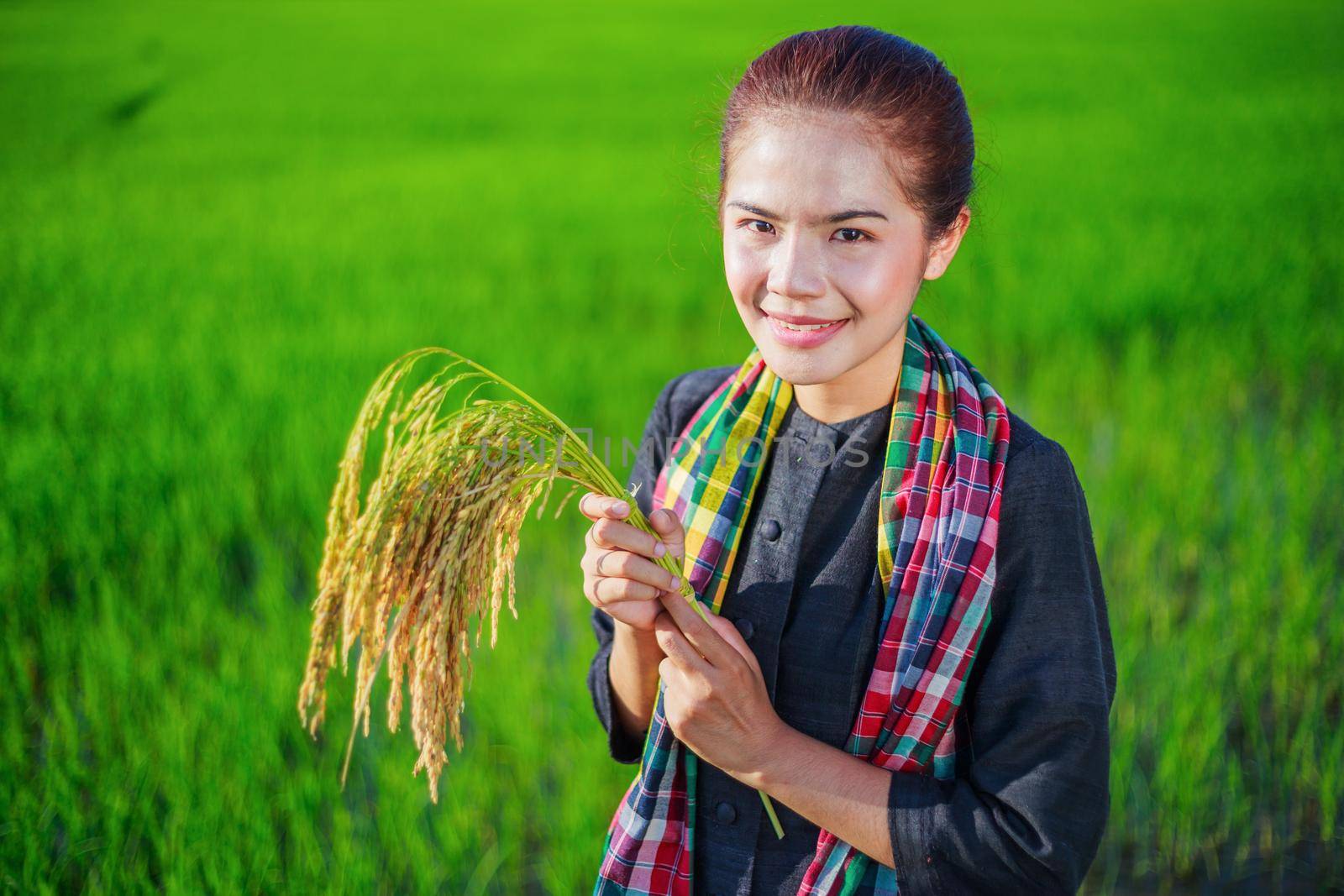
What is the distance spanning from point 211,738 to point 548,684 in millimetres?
818

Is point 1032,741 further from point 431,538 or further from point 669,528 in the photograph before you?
point 431,538

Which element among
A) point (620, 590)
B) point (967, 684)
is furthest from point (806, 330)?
point (967, 684)

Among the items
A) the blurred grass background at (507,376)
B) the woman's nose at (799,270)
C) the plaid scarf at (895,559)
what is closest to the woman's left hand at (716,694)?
the plaid scarf at (895,559)

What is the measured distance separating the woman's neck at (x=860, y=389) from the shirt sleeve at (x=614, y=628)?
253mm

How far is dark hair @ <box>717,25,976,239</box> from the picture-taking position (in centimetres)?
122

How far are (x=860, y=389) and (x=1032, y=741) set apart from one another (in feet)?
1.53

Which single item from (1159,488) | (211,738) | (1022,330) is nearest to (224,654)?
(211,738)

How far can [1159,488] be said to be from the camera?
364 centimetres

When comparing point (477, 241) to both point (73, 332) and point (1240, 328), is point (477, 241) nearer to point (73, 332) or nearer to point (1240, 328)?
point (73, 332)

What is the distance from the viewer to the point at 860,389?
139cm

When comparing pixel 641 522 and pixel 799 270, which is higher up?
pixel 799 270

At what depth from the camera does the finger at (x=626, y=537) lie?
120cm

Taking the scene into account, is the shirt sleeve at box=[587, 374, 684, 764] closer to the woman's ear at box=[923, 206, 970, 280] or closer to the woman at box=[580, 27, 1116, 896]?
the woman at box=[580, 27, 1116, 896]

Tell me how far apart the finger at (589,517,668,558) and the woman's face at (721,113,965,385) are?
0.83ft
